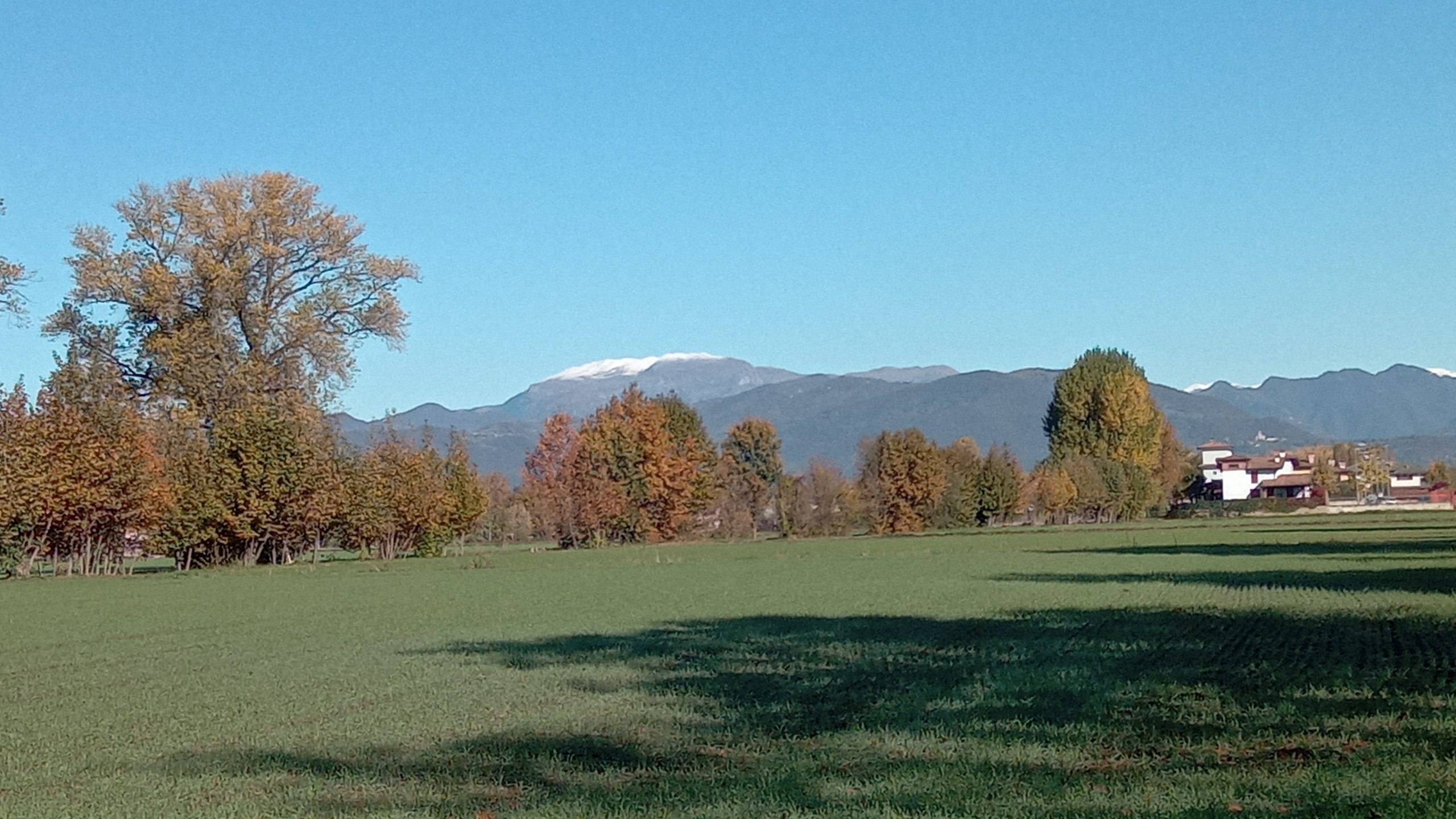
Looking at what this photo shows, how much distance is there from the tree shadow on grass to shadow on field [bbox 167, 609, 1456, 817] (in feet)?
98.0

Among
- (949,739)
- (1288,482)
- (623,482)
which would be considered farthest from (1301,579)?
(1288,482)

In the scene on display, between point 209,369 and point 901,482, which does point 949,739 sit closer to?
point 209,369

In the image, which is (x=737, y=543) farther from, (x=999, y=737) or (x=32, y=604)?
(x=999, y=737)

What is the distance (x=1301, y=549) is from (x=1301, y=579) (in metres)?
19.3

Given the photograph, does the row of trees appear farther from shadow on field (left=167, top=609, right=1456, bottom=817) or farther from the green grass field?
shadow on field (left=167, top=609, right=1456, bottom=817)

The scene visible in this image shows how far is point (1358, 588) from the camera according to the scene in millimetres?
29703

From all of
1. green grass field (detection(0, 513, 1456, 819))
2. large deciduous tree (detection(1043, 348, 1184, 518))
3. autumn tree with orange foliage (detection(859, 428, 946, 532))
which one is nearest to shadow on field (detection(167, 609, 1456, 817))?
green grass field (detection(0, 513, 1456, 819))

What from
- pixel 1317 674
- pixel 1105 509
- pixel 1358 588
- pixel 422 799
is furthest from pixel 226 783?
pixel 1105 509

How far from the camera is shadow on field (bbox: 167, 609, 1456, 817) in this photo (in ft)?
31.6

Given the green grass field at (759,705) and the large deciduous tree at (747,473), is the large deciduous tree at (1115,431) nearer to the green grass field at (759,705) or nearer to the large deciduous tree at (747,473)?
the large deciduous tree at (747,473)

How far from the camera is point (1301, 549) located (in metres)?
51.8

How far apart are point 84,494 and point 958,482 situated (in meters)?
69.5

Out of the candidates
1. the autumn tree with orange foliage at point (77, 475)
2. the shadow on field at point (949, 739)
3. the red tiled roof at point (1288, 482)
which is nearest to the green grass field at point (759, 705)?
the shadow on field at point (949, 739)

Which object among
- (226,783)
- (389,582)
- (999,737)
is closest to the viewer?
(226,783)
